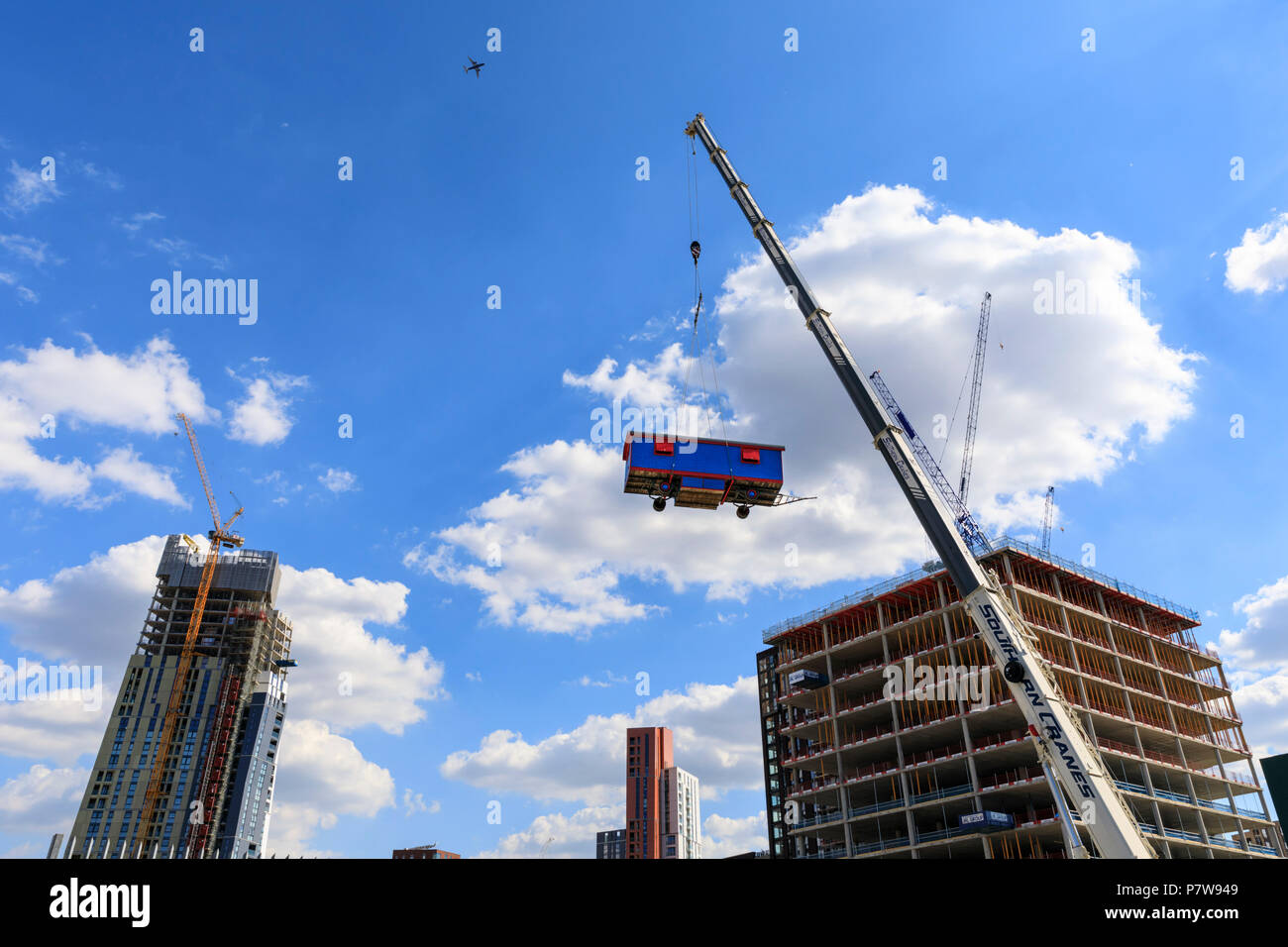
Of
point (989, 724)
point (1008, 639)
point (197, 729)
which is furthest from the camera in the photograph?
point (197, 729)

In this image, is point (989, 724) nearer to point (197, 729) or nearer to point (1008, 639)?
point (1008, 639)

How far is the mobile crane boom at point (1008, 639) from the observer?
3372cm

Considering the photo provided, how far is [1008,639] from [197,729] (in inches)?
7229

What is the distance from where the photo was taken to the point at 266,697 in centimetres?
18612

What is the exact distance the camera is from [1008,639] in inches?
1496

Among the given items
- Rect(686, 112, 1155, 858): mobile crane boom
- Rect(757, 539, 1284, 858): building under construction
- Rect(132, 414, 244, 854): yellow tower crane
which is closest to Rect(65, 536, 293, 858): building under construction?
Rect(132, 414, 244, 854): yellow tower crane

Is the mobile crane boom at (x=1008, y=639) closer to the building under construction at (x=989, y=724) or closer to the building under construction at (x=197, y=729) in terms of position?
the building under construction at (x=989, y=724)

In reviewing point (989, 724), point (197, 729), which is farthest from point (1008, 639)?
point (197, 729)
